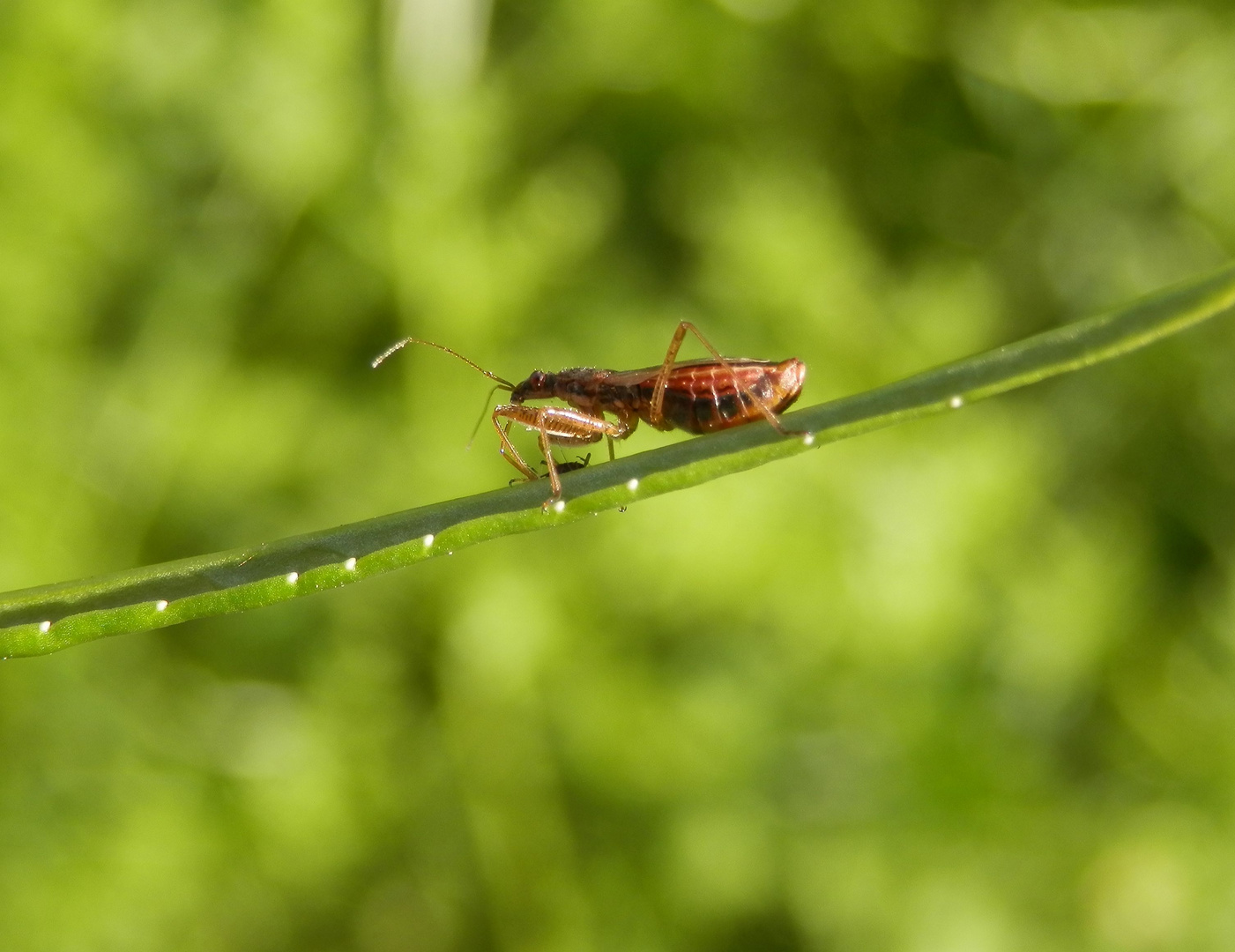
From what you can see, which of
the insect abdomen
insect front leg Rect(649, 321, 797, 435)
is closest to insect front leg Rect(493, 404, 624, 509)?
insect front leg Rect(649, 321, 797, 435)

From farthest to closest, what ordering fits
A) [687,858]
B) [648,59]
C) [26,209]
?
[648,59], [26,209], [687,858]

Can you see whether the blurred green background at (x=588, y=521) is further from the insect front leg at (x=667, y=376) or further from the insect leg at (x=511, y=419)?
the insect front leg at (x=667, y=376)

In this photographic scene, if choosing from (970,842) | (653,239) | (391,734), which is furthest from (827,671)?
(653,239)

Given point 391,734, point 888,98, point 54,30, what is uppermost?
point 54,30

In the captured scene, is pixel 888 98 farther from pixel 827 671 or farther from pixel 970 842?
pixel 970 842

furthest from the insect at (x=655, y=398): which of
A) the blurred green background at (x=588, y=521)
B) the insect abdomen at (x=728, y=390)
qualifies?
the blurred green background at (x=588, y=521)

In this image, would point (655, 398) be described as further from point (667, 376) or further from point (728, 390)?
point (728, 390)

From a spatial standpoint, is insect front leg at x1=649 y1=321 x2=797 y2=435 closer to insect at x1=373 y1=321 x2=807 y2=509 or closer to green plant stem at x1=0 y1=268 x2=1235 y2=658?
insect at x1=373 y1=321 x2=807 y2=509
